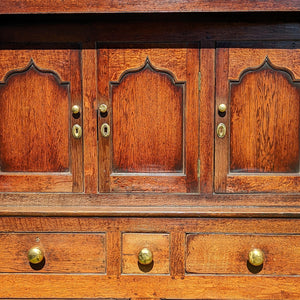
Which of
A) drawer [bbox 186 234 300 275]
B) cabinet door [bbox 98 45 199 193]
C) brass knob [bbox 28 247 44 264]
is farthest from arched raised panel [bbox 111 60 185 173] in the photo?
brass knob [bbox 28 247 44 264]

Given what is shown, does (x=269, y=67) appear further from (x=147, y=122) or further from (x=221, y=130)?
(x=147, y=122)

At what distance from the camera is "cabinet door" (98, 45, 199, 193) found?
997mm

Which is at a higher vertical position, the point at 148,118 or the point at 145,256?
the point at 148,118

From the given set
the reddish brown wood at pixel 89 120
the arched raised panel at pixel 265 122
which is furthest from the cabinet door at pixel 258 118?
the reddish brown wood at pixel 89 120

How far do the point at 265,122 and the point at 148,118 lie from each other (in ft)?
1.18

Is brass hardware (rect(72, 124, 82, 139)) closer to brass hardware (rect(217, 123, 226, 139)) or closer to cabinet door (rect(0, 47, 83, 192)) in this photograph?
cabinet door (rect(0, 47, 83, 192))

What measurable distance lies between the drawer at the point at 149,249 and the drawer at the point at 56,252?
0.23 ft

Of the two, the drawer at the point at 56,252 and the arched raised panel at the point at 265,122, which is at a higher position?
the arched raised panel at the point at 265,122

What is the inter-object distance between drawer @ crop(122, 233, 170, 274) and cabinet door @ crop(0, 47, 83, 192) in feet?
0.78

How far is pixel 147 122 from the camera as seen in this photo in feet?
3.34

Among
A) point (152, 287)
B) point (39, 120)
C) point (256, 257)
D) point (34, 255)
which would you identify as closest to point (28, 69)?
point (39, 120)

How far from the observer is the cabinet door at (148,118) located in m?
1.00

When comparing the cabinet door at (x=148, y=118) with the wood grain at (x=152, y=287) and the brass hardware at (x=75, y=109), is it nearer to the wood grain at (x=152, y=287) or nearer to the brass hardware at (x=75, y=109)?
the brass hardware at (x=75, y=109)

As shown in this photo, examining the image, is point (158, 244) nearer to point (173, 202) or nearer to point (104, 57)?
point (173, 202)
